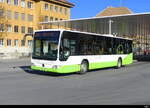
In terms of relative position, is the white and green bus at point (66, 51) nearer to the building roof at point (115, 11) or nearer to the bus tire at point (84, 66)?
the bus tire at point (84, 66)

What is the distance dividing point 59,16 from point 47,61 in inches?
2380

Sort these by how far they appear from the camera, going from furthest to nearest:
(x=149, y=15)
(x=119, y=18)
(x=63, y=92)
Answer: (x=119, y=18), (x=149, y=15), (x=63, y=92)

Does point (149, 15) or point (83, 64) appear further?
point (149, 15)

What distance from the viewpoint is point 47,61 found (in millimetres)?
14375

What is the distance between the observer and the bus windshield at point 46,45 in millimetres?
14234

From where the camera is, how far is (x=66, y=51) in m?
14.5

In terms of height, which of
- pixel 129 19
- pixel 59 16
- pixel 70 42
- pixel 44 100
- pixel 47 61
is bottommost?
pixel 44 100

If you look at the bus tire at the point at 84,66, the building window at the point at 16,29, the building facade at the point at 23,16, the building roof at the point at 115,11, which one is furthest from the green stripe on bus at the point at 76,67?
the building roof at the point at 115,11

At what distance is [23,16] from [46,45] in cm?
4982

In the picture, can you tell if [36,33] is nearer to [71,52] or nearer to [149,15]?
[71,52]

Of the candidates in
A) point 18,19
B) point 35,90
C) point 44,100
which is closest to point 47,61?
point 35,90

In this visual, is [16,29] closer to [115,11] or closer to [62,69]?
[62,69]

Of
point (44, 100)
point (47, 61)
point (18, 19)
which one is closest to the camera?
point (44, 100)

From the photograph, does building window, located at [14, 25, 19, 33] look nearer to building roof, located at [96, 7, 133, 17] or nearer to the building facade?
the building facade
